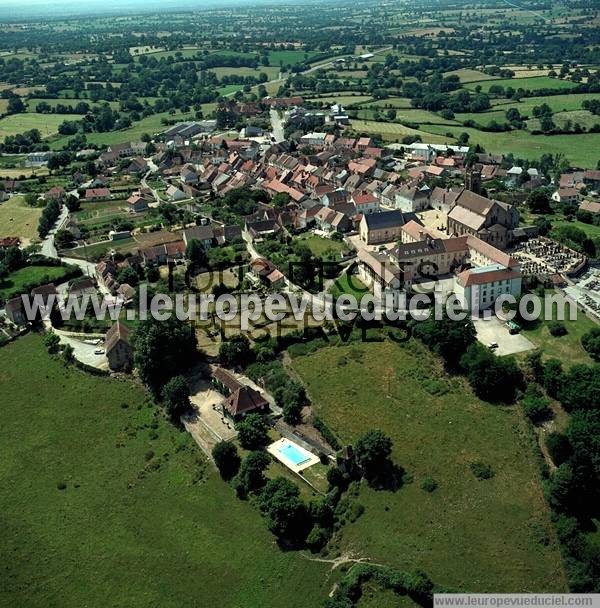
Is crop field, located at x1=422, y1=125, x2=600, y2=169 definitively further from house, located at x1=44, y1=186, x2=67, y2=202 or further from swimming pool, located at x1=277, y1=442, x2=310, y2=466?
swimming pool, located at x1=277, y1=442, x2=310, y2=466

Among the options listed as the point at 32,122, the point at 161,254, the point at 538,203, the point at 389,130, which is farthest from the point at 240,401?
the point at 32,122

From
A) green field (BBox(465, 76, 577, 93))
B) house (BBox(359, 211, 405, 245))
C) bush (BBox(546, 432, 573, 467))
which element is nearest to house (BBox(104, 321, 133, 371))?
house (BBox(359, 211, 405, 245))

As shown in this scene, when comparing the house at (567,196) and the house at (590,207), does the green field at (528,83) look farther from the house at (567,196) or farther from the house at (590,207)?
the house at (590,207)

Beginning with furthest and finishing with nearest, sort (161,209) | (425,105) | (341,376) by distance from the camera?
(425,105)
(161,209)
(341,376)

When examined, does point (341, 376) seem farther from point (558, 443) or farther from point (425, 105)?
point (425, 105)

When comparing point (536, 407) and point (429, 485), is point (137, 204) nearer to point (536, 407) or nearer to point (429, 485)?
point (536, 407)

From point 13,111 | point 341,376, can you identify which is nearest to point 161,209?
point 341,376

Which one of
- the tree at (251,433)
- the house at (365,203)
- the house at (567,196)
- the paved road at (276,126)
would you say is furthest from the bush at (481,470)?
the paved road at (276,126)
